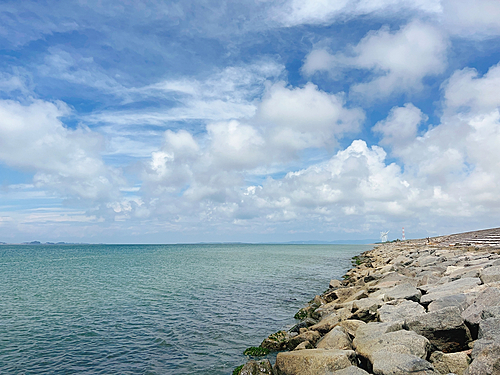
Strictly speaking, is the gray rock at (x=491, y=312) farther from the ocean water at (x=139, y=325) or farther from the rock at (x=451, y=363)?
the ocean water at (x=139, y=325)

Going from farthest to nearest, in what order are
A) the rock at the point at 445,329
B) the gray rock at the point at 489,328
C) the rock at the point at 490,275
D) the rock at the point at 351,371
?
the rock at the point at 490,275, the rock at the point at 445,329, the rock at the point at 351,371, the gray rock at the point at 489,328

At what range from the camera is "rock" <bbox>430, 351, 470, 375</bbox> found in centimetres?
724

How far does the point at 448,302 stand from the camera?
1041 cm

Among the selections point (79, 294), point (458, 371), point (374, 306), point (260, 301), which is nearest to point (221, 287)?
point (260, 301)

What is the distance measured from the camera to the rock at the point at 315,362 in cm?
834

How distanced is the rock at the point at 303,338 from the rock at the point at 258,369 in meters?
2.88

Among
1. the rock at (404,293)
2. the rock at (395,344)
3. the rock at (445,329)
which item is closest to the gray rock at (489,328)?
the rock at (445,329)

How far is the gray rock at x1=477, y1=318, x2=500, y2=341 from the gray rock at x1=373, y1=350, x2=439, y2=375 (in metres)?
1.50

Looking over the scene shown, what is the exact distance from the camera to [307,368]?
8.67 m

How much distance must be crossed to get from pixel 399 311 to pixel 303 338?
3797 millimetres

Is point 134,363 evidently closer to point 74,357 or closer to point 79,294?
point 74,357

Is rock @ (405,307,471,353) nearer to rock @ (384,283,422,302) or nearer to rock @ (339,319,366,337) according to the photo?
rock @ (339,319,366,337)

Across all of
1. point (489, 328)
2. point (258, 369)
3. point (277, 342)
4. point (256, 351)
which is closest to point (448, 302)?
point (489, 328)

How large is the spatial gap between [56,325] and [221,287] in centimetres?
1452
